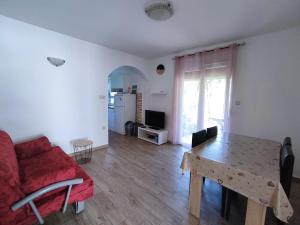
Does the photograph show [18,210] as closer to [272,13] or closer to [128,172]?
[128,172]

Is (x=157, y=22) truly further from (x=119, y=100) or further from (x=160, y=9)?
(x=119, y=100)

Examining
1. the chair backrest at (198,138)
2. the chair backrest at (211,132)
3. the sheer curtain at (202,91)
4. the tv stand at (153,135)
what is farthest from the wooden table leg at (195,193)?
the tv stand at (153,135)

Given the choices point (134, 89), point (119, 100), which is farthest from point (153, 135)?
point (134, 89)

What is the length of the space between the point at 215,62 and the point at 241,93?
0.88 meters

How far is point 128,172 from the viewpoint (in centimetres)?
261

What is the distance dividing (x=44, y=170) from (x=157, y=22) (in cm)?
265

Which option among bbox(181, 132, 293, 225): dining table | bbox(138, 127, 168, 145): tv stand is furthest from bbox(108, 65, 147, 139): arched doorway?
bbox(181, 132, 293, 225): dining table

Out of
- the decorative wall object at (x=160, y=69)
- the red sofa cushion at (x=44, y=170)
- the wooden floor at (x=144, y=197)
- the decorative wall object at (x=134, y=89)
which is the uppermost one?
the decorative wall object at (x=160, y=69)

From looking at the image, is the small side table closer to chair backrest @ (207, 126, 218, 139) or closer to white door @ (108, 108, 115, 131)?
white door @ (108, 108, 115, 131)

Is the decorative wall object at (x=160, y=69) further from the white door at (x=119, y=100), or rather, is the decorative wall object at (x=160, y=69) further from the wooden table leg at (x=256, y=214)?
the wooden table leg at (x=256, y=214)

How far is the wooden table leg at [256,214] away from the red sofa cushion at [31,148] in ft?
9.28

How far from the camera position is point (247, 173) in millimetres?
1200

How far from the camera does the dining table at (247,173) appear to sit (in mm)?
1098

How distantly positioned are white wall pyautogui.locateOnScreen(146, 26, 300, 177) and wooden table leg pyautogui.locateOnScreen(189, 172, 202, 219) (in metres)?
1.96
